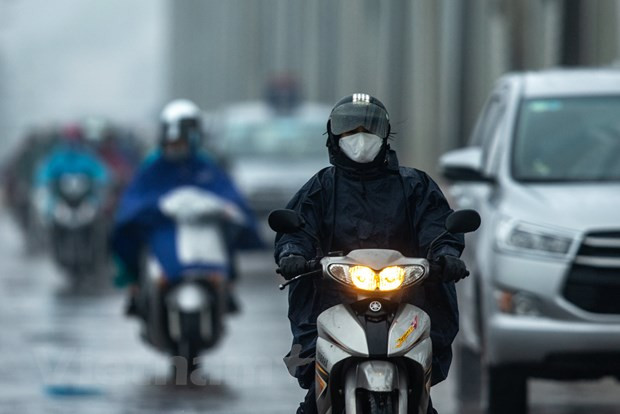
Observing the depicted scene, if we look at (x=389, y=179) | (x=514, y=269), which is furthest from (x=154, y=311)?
(x=389, y=179)

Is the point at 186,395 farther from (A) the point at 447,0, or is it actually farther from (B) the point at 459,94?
(A) the point at 447,0

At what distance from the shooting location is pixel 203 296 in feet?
44.8

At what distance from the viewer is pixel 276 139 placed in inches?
1096

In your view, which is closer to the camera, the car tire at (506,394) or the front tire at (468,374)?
the car tire at (506,394)

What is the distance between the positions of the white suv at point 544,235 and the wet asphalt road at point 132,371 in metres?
1.00

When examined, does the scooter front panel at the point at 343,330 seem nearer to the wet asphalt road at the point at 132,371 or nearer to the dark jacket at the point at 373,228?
the dark jacket at the point at 373,228

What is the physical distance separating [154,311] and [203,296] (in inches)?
12.6

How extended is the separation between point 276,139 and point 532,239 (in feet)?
56.4

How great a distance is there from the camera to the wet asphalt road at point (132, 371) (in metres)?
12.1

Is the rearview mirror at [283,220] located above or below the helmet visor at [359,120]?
below

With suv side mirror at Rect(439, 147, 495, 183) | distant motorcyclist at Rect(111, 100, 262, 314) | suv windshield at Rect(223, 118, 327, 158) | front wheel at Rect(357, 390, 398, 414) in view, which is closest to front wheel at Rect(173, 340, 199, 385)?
distant motorcyclist at Rect(111, 100, 262, 314)

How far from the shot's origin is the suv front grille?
34.5ft

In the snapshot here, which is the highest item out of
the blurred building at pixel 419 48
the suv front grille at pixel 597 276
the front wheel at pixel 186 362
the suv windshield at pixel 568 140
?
the suv windshield at pixel 568 140

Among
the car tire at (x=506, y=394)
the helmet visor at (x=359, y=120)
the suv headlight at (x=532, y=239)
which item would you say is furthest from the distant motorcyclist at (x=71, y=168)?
the helmet visor at (x=359, y=120)
